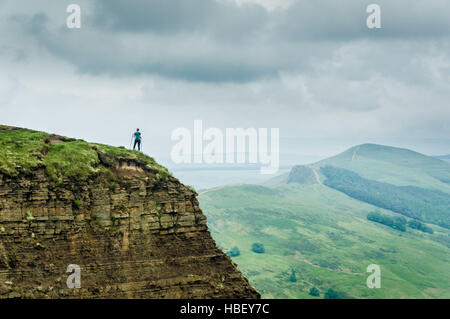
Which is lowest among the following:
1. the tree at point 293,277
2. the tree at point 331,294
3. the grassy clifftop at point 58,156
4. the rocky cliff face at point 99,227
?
the tree at point 331,294

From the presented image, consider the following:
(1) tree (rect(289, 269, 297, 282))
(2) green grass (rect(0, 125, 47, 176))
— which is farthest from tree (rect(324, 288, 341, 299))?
(2) green grass (rect(0, 125, 47, 176))

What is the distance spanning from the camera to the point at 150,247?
31.5 metres

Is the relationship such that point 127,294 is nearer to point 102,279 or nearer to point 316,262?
point 102,279

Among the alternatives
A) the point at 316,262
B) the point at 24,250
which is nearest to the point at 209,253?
the point at 24,250

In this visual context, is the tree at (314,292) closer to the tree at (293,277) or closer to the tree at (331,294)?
the tree at (331,294)

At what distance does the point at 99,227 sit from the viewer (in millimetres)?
30500

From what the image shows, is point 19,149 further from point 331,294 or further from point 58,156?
point 331,294

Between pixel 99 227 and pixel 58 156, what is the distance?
251 inches

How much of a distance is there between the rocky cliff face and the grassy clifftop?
0.24 ft

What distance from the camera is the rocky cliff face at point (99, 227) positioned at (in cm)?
2823

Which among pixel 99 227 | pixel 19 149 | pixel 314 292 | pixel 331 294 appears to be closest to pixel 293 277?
pixel 314 292

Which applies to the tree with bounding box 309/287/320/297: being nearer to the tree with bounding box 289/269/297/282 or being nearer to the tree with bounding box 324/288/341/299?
the tree with bounding box 324/288/341/299

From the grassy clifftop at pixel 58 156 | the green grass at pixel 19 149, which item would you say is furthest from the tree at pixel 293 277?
the green grass at pixel 19 149

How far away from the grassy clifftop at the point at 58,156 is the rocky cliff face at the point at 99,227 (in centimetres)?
7
